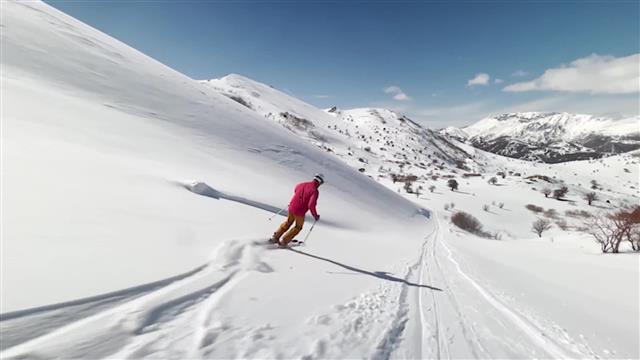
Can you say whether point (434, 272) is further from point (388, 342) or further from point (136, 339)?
point (136, 339)

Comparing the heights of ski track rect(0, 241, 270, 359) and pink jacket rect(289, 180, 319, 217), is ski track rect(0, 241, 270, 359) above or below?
below

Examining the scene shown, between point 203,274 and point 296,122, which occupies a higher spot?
point 296,122

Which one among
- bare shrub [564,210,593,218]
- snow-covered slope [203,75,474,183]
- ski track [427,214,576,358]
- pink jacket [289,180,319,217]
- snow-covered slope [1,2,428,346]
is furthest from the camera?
snow-covered slope [203,75,474,183]

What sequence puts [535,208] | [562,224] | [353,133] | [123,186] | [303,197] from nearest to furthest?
[303,197], [123,186], [562,224], [535,208], [353,133]

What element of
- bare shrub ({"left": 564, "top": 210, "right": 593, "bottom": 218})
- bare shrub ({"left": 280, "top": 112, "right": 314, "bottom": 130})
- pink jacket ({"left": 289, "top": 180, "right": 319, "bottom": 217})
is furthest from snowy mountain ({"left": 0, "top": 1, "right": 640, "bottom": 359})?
bare shrub ({"left": 280, "top": 112, "right": 314, "bottom": 130})

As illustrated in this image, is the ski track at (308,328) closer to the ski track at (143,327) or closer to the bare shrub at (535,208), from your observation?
the ski track at (143,327)

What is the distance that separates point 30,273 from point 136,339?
6.38 feet

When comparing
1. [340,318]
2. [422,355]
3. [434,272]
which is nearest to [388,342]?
[422,355]

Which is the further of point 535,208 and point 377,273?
point 535,208

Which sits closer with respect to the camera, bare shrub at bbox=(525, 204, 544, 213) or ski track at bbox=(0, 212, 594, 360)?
ski track at bbox=(0, 212, 594, 360)

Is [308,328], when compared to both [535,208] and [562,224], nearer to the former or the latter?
[562,224]

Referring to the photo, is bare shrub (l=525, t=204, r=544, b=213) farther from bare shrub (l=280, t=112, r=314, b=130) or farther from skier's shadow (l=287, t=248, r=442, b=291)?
bare shrub (l=280, t=112, r=314, b=130)

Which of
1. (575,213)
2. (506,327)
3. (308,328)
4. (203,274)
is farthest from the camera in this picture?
(575,213)

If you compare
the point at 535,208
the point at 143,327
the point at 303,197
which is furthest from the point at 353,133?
the point at 143,327
